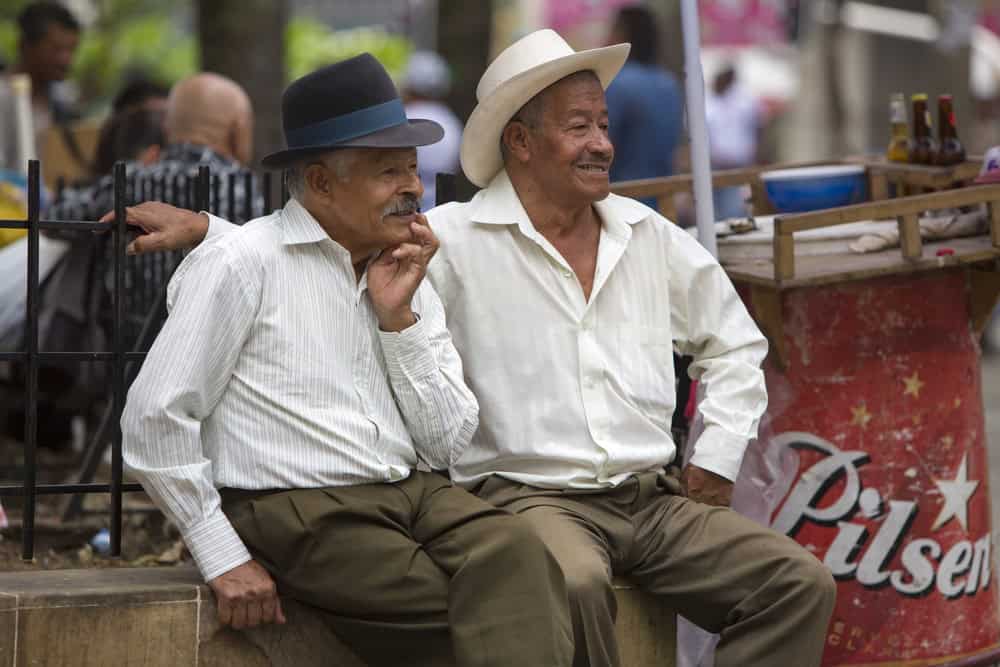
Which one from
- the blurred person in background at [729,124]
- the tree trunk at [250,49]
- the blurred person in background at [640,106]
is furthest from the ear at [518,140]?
the blurred person in background at [729,124]

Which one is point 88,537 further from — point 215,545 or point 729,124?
point 729,124

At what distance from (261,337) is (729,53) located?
81.8 feet

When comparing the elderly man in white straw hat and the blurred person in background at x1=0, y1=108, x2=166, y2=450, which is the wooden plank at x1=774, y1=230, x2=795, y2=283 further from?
the blurred person in background at x1=0, y1=108, x2=166, y2=450

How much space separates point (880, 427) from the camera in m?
4.58

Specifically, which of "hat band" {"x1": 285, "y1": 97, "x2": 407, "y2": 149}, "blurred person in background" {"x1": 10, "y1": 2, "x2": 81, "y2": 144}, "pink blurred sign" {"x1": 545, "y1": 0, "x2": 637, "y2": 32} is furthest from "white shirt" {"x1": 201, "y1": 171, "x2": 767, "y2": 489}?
"pink blurred sign" {"x1": 545, "y1": 0, "x2": 637, "y2": 32}

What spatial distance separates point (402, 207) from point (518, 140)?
24.7 inches

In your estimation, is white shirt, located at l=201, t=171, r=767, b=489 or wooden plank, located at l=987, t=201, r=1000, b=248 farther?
wooden plank, located at l=987, t=201, r=1000, b=248

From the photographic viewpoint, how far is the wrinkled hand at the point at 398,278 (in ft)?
12.5

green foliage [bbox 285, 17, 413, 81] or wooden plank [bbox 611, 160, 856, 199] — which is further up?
green foliage [bbox 285, 17, 413, 81]

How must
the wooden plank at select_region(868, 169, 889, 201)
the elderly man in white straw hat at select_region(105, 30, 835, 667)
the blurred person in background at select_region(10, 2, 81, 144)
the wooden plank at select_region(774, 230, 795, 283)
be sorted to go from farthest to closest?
the blurred person in background at select_region(10, 2, 81, 144), the wooden plank at select_region(868, 169, 889, 201), the wooden plank at select_region(774, 230, 795, 283), the elderly man in white straw hat at select_region(105, 30, 835, 667)

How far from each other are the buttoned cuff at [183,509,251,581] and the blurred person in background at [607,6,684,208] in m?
5.01

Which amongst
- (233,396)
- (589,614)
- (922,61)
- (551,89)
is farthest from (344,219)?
(922,61)

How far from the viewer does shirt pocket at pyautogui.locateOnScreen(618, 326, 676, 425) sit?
4246mm

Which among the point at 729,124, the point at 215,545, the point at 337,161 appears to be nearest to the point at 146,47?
the point at 729,124
